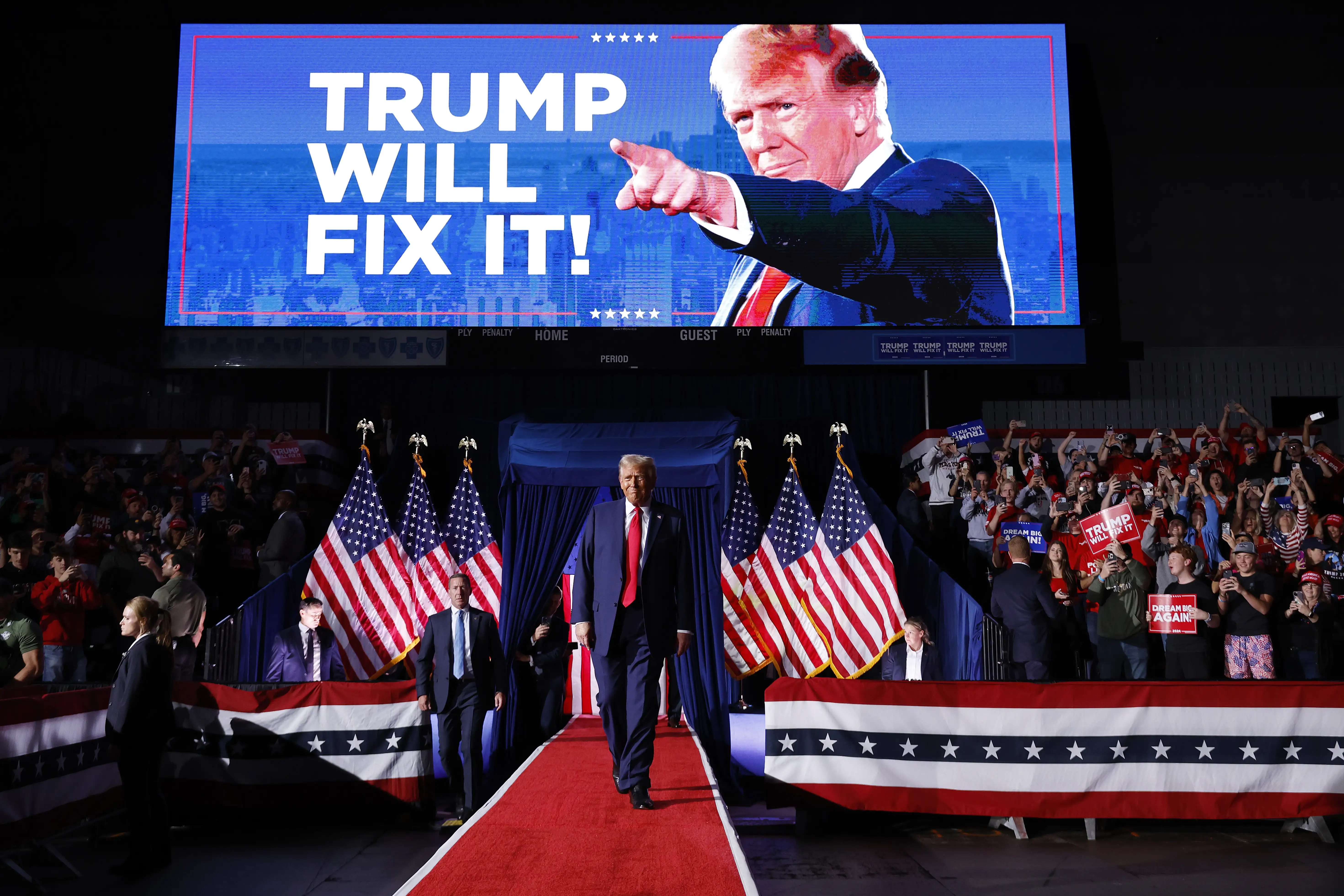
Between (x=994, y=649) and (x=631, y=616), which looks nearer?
(x=631, y=616)

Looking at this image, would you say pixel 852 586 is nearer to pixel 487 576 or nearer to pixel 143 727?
pixel 487 576

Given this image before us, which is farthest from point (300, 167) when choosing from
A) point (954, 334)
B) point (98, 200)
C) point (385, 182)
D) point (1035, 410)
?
point (1035, 410)

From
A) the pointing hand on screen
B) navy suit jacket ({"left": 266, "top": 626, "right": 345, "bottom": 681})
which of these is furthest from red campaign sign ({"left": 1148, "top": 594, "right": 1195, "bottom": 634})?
the pointing hand on screen

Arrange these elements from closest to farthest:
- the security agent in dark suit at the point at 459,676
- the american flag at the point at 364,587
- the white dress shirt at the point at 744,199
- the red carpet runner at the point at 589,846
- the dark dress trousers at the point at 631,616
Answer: the red carpet runner at the point at 589,846, the dark dress trousers at the point at 631,616, the security agent in dark suit at the point at 459,676, the american flag at the point at 364,587, the white dress shirt at the point at 744,199

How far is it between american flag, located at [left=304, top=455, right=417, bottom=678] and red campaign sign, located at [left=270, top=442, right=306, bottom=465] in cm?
139

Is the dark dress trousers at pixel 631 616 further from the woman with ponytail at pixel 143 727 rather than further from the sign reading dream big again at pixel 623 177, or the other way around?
the sign reading dream big again at pixel 623 177

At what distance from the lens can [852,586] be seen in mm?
10695

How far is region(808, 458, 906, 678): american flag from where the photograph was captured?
34.0ft

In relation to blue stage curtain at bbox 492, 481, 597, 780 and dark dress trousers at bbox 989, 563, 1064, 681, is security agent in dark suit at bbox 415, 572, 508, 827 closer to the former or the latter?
blue stage curtain at bbox 492, 481, 597, 780

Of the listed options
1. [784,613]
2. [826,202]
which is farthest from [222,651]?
[826,202]

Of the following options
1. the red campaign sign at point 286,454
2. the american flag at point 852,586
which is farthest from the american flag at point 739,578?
the red campaign sign at point 286,454

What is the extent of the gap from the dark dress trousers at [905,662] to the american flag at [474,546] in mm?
3734

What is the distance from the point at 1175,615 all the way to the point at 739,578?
400 centimetres

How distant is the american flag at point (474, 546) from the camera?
11.1 metres
